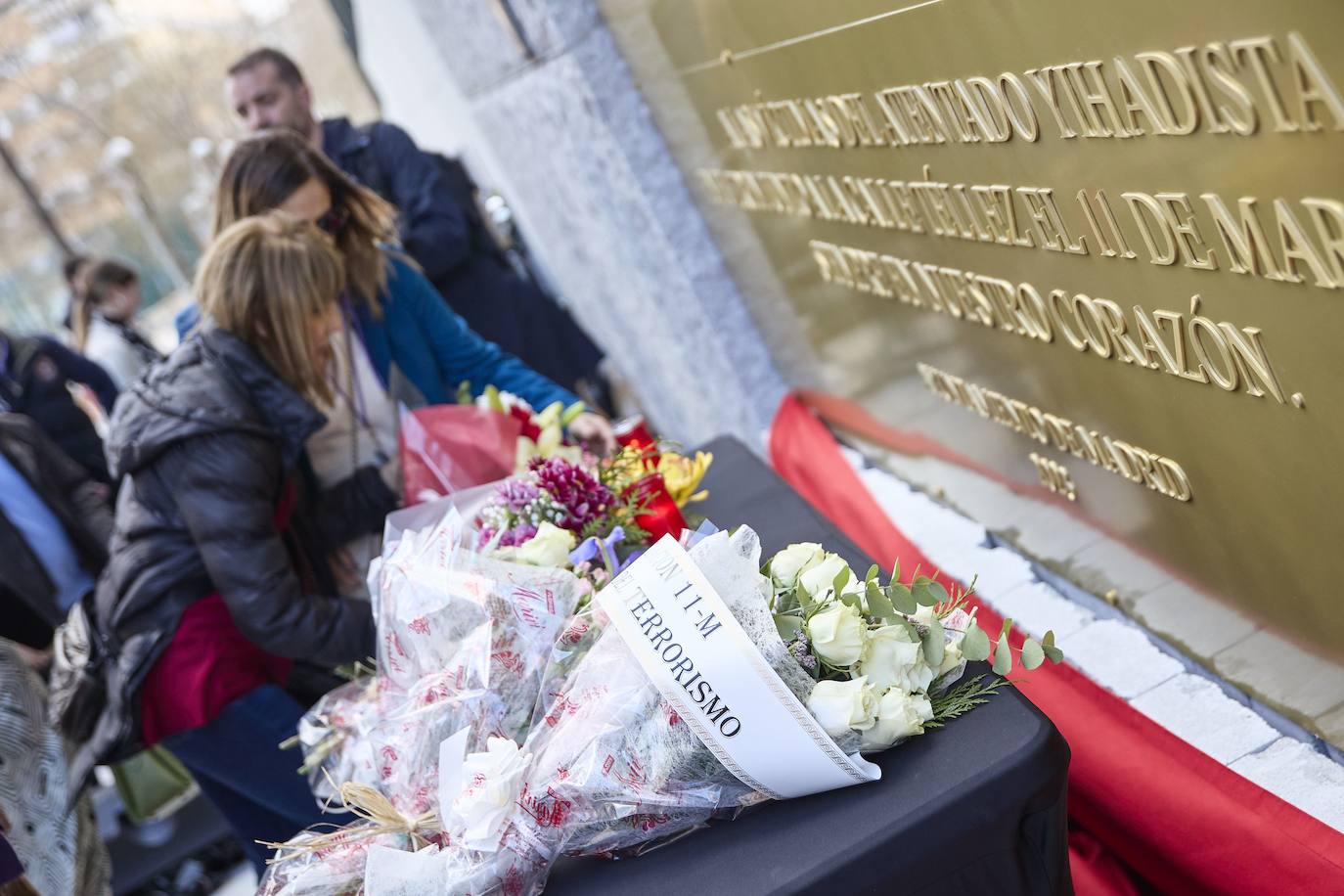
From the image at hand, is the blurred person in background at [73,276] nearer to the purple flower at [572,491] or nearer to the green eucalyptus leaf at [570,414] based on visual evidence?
the green eucalyptus leaf at [570,414]

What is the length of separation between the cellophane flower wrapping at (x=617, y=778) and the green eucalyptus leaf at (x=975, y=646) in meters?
0.17

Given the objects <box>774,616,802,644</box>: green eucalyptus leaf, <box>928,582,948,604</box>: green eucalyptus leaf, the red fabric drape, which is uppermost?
<box>774,616,802,644</box>: green eucalyptus leaf

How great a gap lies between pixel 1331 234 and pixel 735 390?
290cm

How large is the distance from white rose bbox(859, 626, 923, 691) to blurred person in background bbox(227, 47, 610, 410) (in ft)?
11.0

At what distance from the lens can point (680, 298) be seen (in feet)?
13.7

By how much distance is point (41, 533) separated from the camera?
3.70 meters

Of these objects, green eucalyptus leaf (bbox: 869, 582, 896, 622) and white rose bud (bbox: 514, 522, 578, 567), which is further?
white rose bud (bbox: 514, 522, 578, 567)

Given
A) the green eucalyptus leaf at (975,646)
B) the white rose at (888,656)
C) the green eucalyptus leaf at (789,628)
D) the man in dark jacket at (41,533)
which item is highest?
the man in dark jacket at (41,533)

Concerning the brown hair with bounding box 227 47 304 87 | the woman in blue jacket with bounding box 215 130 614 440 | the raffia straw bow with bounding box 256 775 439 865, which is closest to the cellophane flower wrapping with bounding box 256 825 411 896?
the raffia straw bow with bounding box 256 775 439 865

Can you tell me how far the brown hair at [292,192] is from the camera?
2.98 metres

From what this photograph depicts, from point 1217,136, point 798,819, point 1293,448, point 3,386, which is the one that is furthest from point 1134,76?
point 3,386

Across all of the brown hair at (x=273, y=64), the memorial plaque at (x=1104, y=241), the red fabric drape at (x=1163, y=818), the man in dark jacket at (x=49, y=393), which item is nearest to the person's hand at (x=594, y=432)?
the memorial plaque at (x=1104, y=241)

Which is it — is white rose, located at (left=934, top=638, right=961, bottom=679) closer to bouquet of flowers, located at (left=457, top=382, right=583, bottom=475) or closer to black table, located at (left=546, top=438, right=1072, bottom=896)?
black table, located at (left=546, top=438, right=1072, bottom=896)

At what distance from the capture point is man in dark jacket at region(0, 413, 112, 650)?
11.3 feet
